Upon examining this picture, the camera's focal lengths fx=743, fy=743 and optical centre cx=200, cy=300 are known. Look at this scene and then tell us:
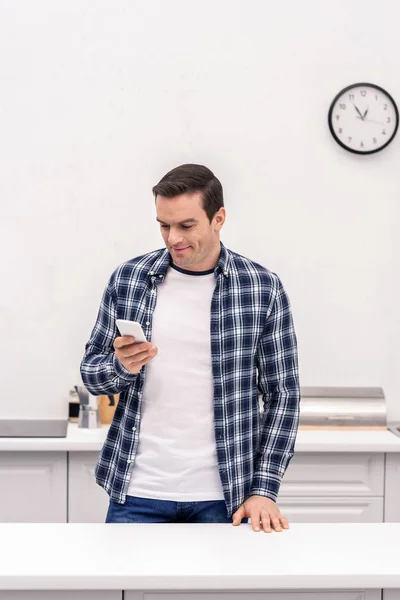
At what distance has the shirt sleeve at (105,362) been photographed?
1.68 m

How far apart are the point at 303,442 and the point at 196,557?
1.28 metres

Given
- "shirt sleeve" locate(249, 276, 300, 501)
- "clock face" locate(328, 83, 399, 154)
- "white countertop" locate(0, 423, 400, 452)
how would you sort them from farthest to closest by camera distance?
"clock face" locate(328, 83, 399, 154)
"white countertop" locate(0, 423, 400, 452)
"shirt sleeve" locate(249, 276, 300, 501)

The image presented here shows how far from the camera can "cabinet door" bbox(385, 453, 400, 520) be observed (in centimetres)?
271

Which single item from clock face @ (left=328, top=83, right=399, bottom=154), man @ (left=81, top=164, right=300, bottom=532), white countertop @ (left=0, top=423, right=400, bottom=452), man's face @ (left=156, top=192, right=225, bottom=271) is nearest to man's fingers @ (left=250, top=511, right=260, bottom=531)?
man @ (left=81, top=164, right=300, bottom=532)

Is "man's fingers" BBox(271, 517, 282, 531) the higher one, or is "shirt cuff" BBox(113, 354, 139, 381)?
"shirt cuff" BBox(113, 354, 139, 381)

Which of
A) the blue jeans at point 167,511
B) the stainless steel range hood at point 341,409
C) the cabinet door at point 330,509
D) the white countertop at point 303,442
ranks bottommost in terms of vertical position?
the cabinet door at point 330,509

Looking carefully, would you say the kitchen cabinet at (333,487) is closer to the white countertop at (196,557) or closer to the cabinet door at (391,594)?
the white countertop at (196,557)

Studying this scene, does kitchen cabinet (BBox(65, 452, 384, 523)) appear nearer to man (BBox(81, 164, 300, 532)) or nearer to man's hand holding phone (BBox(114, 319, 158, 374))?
man (BBox(81, 164, 300, 532))

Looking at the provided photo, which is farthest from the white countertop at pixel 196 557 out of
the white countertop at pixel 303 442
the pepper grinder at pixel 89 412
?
the pepper grinder at pixel 89 412

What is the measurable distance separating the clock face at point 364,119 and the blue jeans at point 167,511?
1.79 m

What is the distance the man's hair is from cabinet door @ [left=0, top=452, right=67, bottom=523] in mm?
1319

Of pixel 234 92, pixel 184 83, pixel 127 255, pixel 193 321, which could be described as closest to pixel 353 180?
pixel 234 92

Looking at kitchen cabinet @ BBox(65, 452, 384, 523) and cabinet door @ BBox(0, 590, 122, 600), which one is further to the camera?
kitchen cabinet @ BBox(65, 452, 384, 523)

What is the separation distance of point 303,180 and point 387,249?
17.8 inches
